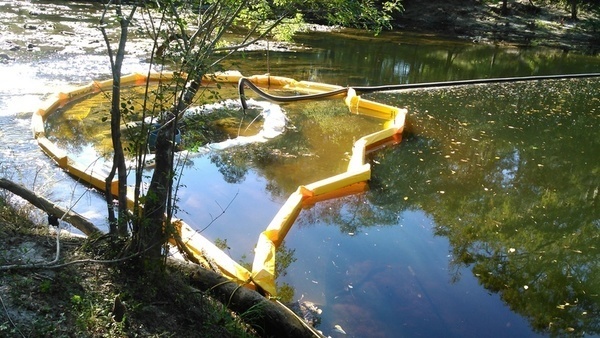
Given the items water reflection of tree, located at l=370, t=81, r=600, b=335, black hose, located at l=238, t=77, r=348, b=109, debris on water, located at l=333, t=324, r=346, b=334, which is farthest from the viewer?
black hose, located at l=238, t=77, r=348, b=109

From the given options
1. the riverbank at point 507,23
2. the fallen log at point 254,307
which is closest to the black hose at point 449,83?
the fallen log at point 254,307

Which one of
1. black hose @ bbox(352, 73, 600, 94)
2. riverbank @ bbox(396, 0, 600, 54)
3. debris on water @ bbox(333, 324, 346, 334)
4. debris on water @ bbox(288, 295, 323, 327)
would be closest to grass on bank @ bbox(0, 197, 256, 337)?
debris on water @ bbox(288, 295, 323, 327)

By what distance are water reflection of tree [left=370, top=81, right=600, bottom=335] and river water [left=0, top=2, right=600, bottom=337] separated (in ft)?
0.08

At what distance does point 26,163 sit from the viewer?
668 cm

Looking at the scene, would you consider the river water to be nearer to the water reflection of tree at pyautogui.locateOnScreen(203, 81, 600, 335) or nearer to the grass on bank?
the water reflection of tree at pyautogui.locateOnScreen(203, 81, 600, 335)

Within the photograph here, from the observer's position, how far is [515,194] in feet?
23.7

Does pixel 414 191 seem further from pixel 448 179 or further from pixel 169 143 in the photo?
pixel 169 143

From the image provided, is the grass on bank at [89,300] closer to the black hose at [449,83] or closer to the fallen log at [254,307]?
the fallen log at [254,307]

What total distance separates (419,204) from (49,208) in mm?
4397

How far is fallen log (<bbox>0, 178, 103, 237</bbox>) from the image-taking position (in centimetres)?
430

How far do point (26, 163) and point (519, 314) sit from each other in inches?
235

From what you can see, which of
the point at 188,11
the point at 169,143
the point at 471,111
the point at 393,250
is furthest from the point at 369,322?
the point at 471,111

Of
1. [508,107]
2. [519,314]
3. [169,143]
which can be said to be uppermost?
[169,143]

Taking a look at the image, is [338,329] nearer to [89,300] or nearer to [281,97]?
[89,300]
